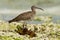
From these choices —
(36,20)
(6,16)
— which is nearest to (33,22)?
(36,20)

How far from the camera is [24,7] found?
11898 mm

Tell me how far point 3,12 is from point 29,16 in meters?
2.30

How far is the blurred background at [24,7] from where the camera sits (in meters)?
11.0

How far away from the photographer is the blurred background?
11.0 meters

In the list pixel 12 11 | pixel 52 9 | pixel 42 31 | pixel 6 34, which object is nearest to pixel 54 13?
pixel 52 9

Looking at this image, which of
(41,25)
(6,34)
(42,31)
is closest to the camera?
(6,34)

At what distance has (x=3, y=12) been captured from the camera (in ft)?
37.0

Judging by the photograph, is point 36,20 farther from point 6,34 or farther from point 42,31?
point 6,34

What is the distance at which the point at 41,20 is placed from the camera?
399 inches

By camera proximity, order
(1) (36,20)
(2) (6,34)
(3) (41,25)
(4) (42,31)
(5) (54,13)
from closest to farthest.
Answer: (2) (6,34)
(4) (42,31)
(3) (41,25)
(1) (36,20)
(5) (54,13)

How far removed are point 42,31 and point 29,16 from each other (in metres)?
1.00

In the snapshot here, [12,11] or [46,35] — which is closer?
[46,35]

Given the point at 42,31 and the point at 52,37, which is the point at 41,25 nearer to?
the point at 42,31

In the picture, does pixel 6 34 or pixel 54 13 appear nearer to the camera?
pixel 6 34
